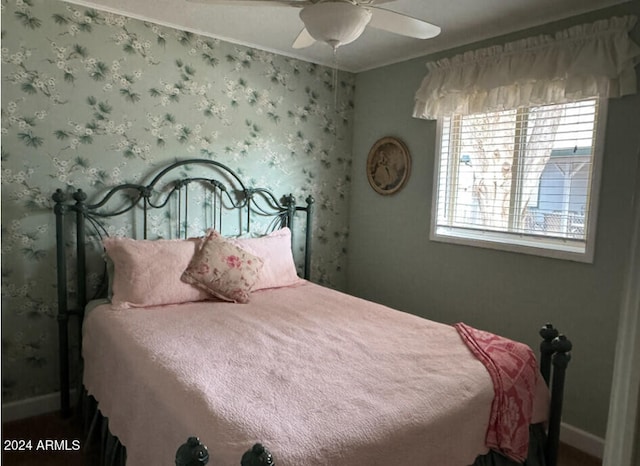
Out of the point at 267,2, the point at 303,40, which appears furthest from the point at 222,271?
the point at 267,2

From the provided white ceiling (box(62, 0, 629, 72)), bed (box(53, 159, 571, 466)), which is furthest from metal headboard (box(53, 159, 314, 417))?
white ceiling (box(62, 0, 629, 72))

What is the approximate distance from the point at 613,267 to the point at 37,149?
125 inches

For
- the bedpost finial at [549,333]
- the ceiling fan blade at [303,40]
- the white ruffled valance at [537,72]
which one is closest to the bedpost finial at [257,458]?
the bedpost finial at [549,333]

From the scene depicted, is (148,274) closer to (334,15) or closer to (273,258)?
(273,258)

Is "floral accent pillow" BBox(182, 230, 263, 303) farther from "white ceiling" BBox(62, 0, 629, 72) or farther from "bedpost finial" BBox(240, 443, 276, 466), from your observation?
"bedpost finial" BBox(240, 443, 276, 466)

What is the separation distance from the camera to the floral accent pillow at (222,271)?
8.55ft

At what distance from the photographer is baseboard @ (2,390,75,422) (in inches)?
99.8

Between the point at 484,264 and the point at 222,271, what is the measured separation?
1.67m

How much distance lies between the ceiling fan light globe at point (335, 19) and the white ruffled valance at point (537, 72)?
1.43 metres

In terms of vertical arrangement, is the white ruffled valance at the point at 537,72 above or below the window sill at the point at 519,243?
above

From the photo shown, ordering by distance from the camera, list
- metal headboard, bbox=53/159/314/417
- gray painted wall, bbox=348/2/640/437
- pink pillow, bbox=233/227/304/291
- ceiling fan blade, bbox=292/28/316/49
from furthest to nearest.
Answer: pink pillow, bbox=233/227/304/291 < metal headboard, bbox=53/159/314/417 < gray painted wall, bbox=348/2/640/437 < ceiling fan blade, bbox=292/28/316/49

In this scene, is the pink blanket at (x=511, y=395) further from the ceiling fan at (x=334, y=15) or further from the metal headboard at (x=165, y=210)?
the metal headboard at (x=165, y=210)

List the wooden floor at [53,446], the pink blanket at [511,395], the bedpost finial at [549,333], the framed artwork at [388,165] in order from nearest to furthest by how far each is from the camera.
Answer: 1. the pink blanket at [511,395]
2. the bedpost finial at [549,333]
3. the wooden floor at [53,446]
4. the framed artwork at [388,165]

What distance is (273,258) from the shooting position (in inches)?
118
